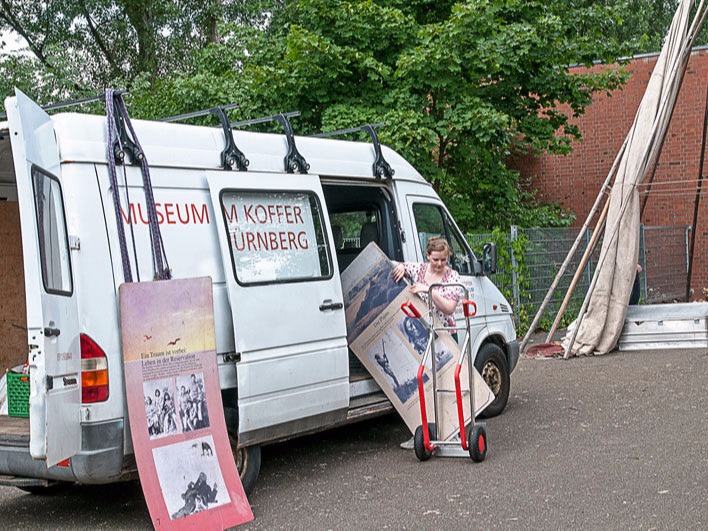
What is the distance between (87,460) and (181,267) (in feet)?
4.54

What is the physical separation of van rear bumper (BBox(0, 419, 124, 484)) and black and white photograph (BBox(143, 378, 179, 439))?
0.18 metres

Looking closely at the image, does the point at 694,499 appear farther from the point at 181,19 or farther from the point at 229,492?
the point at 181,19

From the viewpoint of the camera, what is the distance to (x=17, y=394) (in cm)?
657

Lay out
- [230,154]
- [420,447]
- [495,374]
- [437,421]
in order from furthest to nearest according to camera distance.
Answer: [495,374] → [437,421] → [420,447] → [230,154]

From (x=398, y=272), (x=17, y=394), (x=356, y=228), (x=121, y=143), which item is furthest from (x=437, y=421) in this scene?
(x=121, y=143)

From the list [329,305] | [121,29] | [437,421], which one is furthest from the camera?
[121,29]

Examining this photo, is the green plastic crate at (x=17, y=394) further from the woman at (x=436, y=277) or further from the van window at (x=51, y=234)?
the woman at (x=436, y=277)

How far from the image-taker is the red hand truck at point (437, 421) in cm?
747

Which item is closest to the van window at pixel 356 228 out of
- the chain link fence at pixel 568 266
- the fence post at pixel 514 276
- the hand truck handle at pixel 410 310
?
the hand truck handle at pixel 410 310

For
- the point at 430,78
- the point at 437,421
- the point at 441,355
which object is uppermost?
the point at 430,78

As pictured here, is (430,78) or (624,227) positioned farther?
(430,78)

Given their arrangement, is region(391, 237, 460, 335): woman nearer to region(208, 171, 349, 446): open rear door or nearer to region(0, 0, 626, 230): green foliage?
region(208, 171, 349, 446): open rear door

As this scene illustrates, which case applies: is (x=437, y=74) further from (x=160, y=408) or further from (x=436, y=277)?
(x=160, y=408)

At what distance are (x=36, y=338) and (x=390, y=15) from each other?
1140cm
